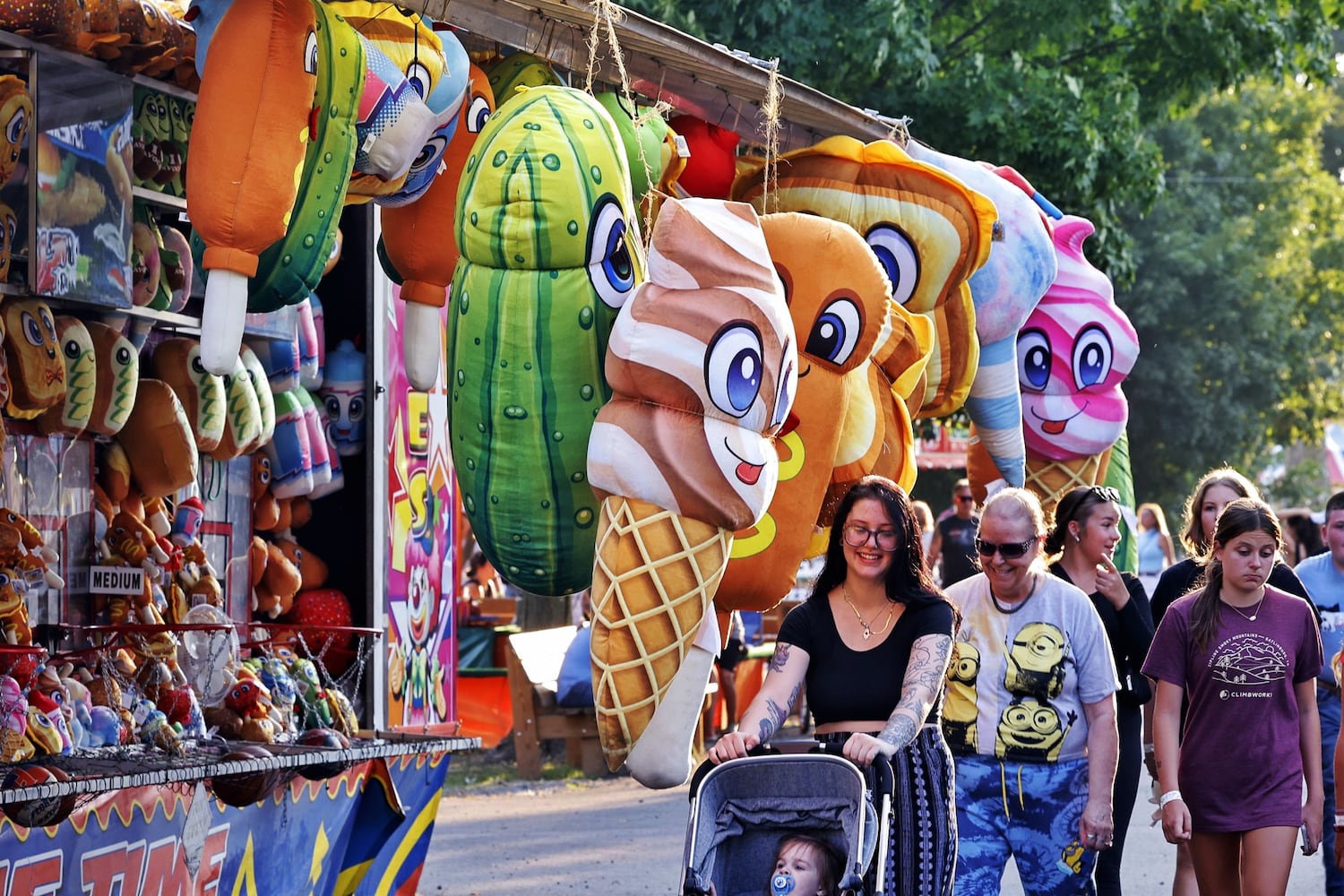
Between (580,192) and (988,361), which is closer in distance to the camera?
(580,192)

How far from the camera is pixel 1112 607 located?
6.54 meters

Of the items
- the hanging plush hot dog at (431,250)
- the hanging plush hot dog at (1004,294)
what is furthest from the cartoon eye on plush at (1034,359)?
the hanging plush hot dog at (431,250)

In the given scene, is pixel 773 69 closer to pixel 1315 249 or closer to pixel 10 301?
pixel 10 301

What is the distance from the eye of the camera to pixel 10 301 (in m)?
6.36

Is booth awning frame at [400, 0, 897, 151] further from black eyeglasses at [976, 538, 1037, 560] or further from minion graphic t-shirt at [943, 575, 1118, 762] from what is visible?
minion graphic t-shirt at [943, 575, 1118, 762]

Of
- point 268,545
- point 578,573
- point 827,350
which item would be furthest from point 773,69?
point 268,545

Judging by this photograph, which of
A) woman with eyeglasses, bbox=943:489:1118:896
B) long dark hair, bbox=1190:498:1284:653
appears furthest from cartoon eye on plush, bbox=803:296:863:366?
long dark hair, bbox=1190:498:1284:653

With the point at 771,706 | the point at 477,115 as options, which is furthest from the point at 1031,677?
the point at 477,115

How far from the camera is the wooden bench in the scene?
1340 centimetres

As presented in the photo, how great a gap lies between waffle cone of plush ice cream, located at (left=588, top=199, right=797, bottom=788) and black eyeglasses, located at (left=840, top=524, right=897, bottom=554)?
397mm

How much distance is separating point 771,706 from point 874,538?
1.70ft

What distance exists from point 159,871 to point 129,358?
5.94 ft

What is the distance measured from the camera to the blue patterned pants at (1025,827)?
5.65 metres

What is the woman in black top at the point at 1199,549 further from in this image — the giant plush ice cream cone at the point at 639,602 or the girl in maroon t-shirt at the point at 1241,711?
the giant plush ice cream cone at the point at 639,602
